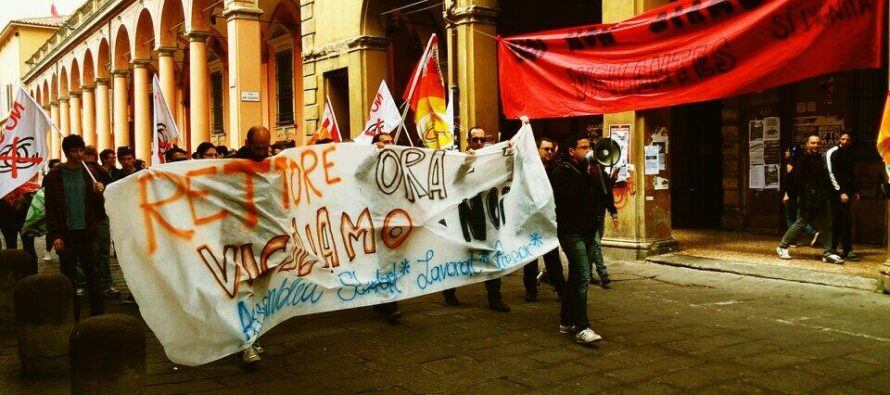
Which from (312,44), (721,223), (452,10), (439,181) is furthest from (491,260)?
(312,44)

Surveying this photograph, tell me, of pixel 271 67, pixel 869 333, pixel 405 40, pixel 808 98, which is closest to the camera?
pixel 869 333

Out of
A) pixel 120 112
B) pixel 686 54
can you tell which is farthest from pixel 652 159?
pixel 120 112

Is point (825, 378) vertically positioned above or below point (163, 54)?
below

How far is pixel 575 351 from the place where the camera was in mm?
5367

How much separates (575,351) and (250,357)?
238 centimetres

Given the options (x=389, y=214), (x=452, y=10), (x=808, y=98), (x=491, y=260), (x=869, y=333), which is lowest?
(x=869, y=333)

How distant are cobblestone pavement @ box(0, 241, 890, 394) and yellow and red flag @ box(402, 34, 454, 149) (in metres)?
2.57

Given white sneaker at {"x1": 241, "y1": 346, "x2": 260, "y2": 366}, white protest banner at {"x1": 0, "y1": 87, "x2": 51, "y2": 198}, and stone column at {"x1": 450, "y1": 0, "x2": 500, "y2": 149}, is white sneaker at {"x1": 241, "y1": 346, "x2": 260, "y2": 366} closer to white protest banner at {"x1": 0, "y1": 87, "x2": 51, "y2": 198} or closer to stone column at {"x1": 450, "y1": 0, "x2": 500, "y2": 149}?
white protest banner at {"x1": 0, "y1": 87, "x2": 51, "y2": 198}

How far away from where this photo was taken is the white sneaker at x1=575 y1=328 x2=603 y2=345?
543 centimetres

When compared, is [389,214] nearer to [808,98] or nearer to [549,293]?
[549,293]

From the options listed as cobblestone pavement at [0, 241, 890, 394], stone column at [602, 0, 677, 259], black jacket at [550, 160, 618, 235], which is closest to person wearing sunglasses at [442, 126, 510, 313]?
cobblestone pavement at [0, 241, 890, 394]

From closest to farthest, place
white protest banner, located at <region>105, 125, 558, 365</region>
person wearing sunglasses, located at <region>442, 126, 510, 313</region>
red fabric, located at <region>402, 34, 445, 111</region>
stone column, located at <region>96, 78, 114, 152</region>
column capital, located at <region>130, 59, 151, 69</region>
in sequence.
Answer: white protest banner, located at <region>105, 125, 558, 365</region>, person wearing sunglasses, located at <region>442, 126, 510, 313</region>, red fabric, located at <region>402, 34, 445, 111</region>, column capital, located at <region>130, 59, 151, 69</region>, stone column, located at <region>96, 78, 114, 152</region>

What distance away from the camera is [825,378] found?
4.57 metres

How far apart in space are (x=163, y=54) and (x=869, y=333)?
20.2 meters
